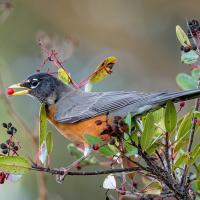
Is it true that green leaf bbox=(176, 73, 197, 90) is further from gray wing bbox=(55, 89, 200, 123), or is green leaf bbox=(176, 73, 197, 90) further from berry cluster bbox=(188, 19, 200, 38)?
berry cluster bbox=(188, 19, 200, 38)

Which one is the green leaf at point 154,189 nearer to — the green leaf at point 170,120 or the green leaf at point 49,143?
the green leaf at point 170,120

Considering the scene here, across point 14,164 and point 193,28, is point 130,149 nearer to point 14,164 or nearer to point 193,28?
point 14,164

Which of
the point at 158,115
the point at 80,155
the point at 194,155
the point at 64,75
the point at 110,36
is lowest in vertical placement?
the point at 194,155

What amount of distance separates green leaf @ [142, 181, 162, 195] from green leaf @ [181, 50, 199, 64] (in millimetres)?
646

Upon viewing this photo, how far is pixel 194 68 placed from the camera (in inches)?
130

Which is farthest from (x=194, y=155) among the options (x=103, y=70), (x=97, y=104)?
(x=97, y=104)

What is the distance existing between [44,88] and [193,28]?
Result: 1981 mm

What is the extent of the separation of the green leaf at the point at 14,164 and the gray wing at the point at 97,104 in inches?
32.2

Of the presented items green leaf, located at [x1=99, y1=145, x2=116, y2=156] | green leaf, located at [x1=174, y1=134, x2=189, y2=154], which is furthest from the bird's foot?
green leaf, located at [x1=174, y1=134, x2=189, y2=154]

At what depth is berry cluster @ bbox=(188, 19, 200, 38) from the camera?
Result: 288cm

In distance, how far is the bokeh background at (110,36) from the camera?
28.3ft

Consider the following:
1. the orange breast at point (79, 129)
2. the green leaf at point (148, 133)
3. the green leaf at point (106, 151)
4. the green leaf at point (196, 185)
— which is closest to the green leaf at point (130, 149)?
the green leaf at point (148, 133)

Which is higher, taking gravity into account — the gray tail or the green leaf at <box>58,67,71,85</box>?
the green leaf at <box>58,67,71,85</box>

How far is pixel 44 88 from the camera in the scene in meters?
4.64
